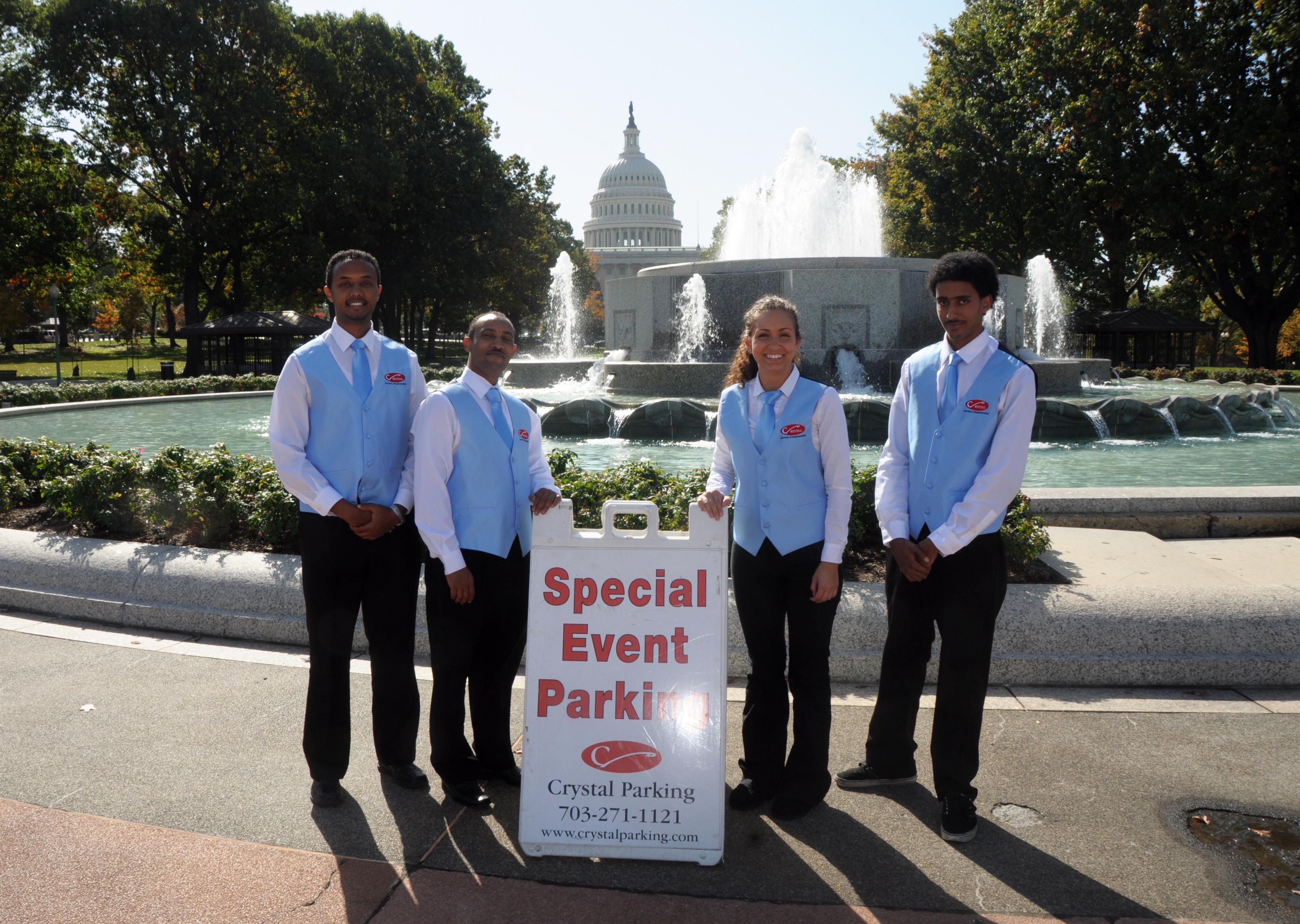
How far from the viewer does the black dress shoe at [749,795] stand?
373 cm

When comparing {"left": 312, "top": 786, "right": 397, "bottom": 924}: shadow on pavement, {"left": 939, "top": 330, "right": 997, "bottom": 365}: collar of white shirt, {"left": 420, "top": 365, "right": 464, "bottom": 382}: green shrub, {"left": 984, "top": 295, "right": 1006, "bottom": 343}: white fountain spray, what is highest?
{"left": 984, "top": 295, "right": 1006, "bottom": 343}: white fountain spray

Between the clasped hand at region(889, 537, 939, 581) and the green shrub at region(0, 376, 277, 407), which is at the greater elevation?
the green shrub at region(0, 376, 277, 407)

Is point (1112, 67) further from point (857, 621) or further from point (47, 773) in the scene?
point (47, 773)

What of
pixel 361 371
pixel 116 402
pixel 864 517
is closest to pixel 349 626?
pixel 361 371

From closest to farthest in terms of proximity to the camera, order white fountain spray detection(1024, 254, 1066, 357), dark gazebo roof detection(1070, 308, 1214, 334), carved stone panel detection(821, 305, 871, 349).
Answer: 1. carved stone panel detection(821, 305, 871, 349)
2. white fountain spray detection(1024, 254, 1066, 357)
3. dark gazebo roof detection(1070, 308, 1214, 334)

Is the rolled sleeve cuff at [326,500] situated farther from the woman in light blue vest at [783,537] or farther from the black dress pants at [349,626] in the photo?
the woman in light blue vest at [783,537]

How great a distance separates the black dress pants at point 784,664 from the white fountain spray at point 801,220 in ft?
83.4

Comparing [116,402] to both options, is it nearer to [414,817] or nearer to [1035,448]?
[1035,448]

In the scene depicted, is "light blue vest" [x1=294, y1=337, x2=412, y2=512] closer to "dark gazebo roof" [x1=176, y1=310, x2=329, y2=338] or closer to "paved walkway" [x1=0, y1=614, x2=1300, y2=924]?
"paved walkway" [x1=0, y1=614, x2=1300, y2=924]

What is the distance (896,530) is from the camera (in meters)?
3.66

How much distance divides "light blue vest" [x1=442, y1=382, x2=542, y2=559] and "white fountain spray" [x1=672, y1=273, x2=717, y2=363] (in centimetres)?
1657

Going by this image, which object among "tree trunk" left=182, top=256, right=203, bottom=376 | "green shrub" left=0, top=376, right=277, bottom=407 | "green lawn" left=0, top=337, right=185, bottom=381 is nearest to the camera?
"green shrub" left=0, top=376, right=277, bottom=407

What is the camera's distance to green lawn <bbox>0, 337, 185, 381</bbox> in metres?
41.6

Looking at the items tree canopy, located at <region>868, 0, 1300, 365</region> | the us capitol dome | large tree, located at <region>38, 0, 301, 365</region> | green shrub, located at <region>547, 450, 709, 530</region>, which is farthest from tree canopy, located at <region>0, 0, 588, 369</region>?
the us capitol dome
